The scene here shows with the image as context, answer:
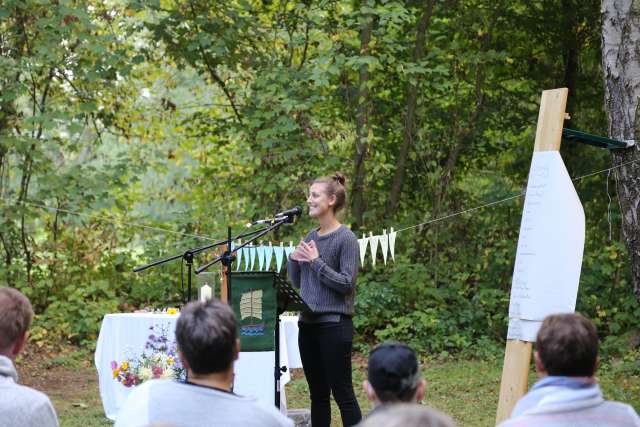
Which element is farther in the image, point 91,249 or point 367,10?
point 91,249

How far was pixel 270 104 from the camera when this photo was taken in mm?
9688

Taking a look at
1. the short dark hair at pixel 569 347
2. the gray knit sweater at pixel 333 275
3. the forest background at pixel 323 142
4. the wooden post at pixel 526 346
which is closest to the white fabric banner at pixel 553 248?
the wooden post at pixel 526 346

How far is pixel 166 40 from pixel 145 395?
25.7 ft

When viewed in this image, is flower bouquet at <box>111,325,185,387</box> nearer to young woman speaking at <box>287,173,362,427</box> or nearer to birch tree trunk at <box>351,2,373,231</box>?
young woman speaking at <box>287,173,362,427</box>

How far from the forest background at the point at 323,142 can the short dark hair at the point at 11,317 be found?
652 cm

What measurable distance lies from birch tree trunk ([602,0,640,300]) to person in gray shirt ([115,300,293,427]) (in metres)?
3.33

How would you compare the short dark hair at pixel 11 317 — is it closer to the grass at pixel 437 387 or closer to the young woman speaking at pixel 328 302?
the young woman speaking at pixel 328 302

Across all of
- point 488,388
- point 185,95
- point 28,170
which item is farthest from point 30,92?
point 185,95

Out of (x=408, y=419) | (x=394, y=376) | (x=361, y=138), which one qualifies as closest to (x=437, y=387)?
(x=361, y=138)

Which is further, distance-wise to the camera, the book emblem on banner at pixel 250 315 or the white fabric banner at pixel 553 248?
the book emblem on banner at pixel 250 315

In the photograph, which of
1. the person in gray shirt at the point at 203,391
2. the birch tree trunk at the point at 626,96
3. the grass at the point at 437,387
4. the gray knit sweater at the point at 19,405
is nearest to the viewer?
the person in gray shirt at the point at 203,391

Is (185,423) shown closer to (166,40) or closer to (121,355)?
(121,355)

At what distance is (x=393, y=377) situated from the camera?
2.60 meters

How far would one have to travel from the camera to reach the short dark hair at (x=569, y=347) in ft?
8.08
